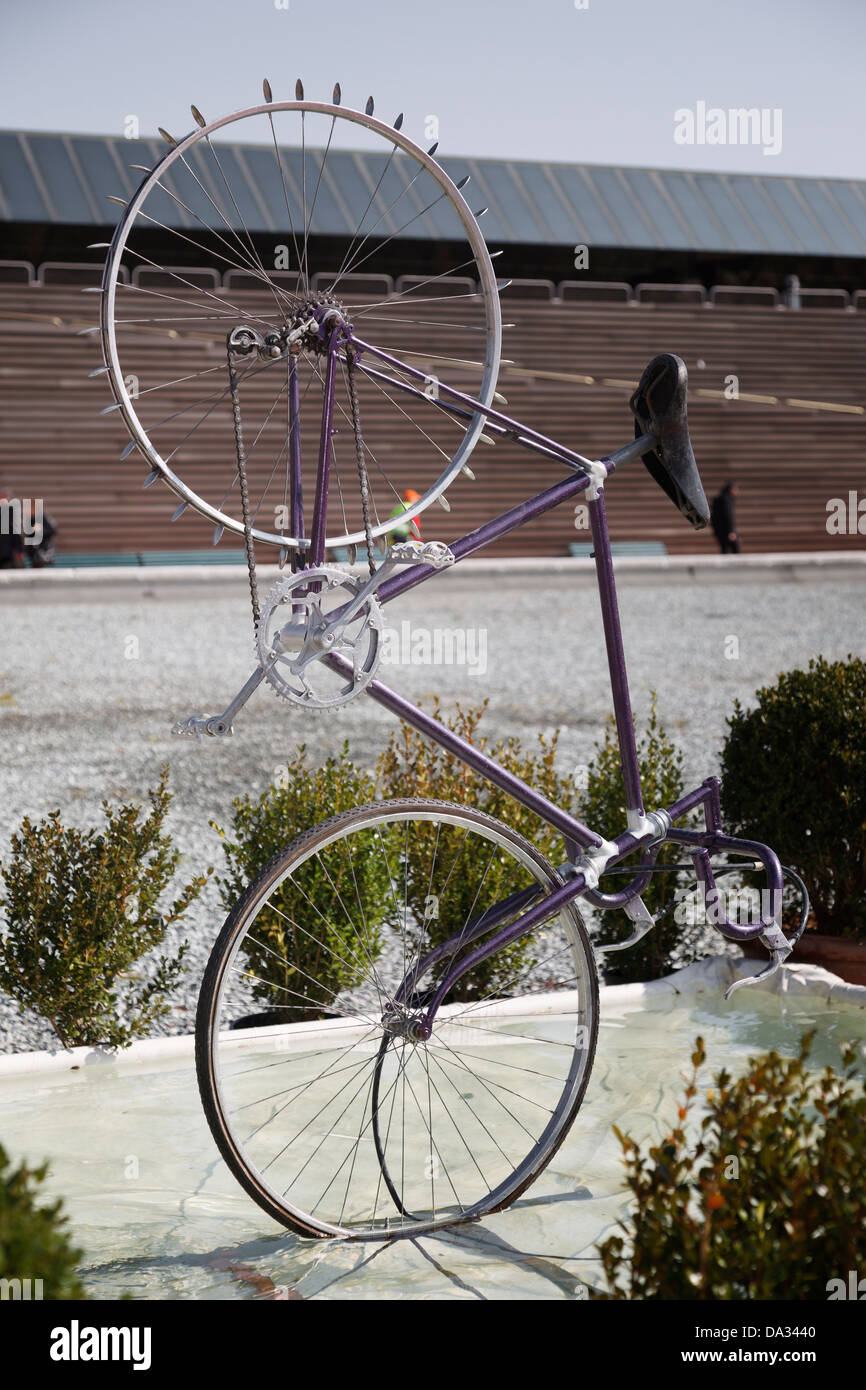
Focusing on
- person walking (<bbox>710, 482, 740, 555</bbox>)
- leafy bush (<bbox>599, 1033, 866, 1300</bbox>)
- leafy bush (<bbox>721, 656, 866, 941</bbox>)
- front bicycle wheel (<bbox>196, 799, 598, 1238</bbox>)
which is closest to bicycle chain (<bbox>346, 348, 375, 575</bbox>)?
front bicycle wheel (<bbox>196, 799, 598, 1238</bbox>)

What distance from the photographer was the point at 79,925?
393cm

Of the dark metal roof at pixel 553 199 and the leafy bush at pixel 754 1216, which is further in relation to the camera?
the dark metal roof at pixel 553 199

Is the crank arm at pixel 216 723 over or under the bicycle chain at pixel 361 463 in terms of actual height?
under

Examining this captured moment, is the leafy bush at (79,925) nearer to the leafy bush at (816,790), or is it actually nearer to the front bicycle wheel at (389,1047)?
the front bicycle wheel at (389,1047)

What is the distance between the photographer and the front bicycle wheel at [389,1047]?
8.91 feet

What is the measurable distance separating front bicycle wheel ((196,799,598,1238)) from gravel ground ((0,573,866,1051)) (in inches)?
34.5

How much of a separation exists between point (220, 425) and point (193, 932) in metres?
15.8

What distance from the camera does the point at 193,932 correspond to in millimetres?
5676

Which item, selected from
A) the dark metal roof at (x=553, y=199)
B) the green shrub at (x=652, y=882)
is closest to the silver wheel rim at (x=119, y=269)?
the green shrub at (x=652, y=882)

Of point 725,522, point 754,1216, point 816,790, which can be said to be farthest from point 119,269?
point 725,522

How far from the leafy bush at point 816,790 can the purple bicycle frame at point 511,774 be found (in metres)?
1.45

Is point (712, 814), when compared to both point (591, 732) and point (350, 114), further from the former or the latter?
point (591, 732)

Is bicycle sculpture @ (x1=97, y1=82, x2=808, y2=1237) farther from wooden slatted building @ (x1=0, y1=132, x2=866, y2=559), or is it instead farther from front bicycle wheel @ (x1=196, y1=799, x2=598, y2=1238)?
wooden slatted building @ (x1=0, y1=132, x2=866, y2=559)

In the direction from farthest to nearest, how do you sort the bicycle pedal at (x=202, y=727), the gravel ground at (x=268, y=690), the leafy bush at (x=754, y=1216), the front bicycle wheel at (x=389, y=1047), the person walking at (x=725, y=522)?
the person walking at (x=725, y=522) < the gravel ground at (x=268, y=690) < the front bicycle wheel at (x=389, y=1047) < the bicycle pedal at (x=202, y=727) < the leafy bush at (x=754, y=1216)
